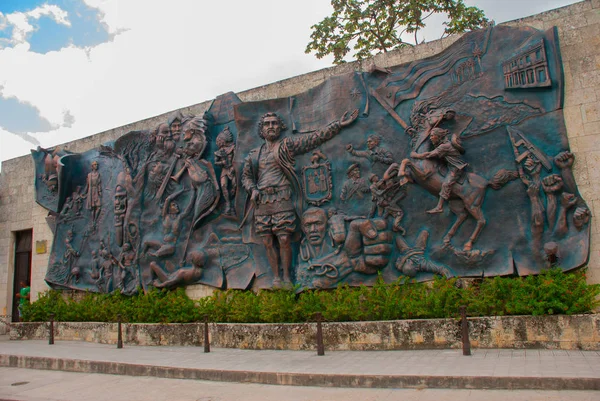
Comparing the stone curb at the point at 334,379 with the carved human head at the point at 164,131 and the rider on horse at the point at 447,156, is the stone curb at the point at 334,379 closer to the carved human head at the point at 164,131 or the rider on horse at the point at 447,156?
the rider on horse at the point at 447,156

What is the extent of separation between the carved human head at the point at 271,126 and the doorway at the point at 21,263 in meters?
10.3

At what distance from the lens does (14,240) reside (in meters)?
16.9

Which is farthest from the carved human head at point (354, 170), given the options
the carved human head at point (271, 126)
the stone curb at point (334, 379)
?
the stone curb at point (334, 379)

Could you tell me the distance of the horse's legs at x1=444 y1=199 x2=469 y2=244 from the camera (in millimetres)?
8859

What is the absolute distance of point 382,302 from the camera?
882 centimetres

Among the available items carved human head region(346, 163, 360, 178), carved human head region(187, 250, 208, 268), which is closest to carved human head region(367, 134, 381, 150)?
carved human head region(346, 163, 360, 178)

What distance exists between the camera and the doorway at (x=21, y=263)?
54.1 ft

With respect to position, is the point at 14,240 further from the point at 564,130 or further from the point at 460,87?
the point at 564,130

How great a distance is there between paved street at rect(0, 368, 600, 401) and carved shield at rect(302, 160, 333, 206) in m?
4.26

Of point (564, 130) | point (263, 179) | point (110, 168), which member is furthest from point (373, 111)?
point (110, 168)

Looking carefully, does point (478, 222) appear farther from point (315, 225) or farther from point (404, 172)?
point (315, 225)

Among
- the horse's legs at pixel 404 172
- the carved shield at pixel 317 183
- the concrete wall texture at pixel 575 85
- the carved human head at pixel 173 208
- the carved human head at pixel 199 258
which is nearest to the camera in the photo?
the concrete wall texture at pixel 575 85

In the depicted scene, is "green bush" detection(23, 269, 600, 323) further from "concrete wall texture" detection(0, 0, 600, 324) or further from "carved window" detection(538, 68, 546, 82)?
"carved window" detection(538, 68, 546, 82)

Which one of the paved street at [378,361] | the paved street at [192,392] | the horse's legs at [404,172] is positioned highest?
the horse's legs at [404,172]
